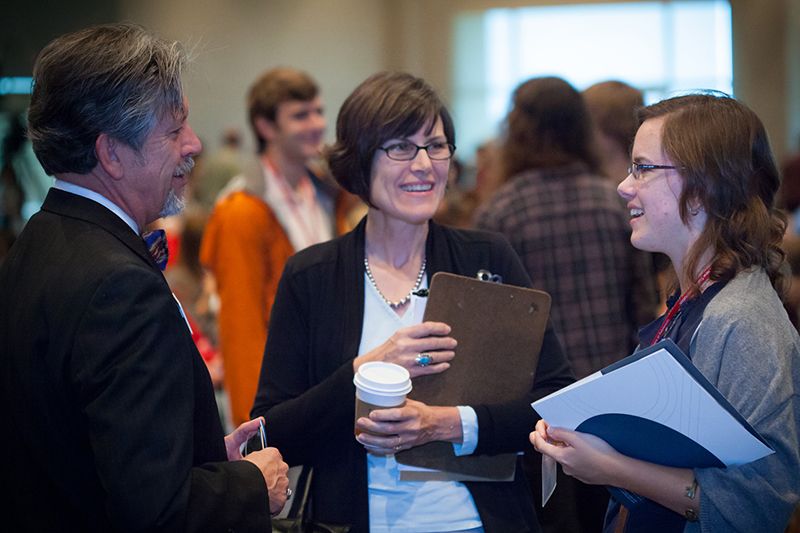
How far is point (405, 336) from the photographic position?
193 centimetres

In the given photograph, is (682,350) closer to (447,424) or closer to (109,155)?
(447,424)

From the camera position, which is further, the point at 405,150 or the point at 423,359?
the point at 405,150

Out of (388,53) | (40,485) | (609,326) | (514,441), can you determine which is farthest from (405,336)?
(388,53)

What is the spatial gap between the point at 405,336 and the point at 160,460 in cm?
68

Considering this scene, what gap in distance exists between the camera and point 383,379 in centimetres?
179

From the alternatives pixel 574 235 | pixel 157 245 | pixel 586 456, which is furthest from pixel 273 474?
pixel 574 235

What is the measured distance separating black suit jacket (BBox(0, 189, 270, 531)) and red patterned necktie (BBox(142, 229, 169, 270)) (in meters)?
0.10

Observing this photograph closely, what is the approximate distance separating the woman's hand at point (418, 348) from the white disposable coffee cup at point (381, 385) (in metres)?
0.09

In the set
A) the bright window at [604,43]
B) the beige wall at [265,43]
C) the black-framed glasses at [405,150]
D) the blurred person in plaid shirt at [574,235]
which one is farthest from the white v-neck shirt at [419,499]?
the bright window at [604,43]

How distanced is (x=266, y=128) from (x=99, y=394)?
258cm

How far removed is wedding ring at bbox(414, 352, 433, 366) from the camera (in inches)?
75.5

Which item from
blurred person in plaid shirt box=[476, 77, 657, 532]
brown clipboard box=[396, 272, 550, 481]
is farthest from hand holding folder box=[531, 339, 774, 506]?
blurred person in plaid shirt box=[476, 77, 657, 532]

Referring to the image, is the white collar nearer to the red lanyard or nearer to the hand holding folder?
the hand holding folder

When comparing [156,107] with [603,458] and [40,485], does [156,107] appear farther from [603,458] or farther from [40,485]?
[603,458]
